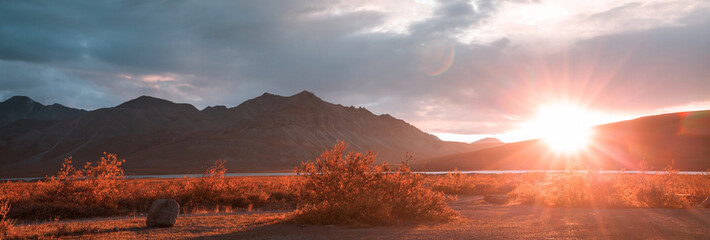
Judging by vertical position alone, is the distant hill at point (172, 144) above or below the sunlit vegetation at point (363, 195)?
above

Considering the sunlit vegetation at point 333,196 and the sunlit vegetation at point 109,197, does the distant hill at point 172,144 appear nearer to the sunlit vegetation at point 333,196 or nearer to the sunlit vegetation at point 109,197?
the sunlit vegetation at point 109,197

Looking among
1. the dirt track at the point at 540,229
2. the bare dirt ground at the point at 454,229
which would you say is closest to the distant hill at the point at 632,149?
the dirt track at the point at 540,229

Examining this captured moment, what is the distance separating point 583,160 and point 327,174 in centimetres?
7852

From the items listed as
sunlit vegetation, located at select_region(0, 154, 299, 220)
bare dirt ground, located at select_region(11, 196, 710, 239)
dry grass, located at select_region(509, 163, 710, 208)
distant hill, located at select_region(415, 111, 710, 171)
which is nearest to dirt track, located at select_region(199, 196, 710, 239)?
bare dirt ground, located at select_region(11, 196, 710, 239)

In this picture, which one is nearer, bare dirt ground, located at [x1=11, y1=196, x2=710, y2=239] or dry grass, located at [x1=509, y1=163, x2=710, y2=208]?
bare dirt ground, located at [x1=11, y1=196, x2=710, y2=239]

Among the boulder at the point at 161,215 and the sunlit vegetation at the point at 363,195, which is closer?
the boulder at the point at 161,215

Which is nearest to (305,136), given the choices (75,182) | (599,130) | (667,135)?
(599,130)

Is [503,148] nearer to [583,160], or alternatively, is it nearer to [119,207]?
[583,160]

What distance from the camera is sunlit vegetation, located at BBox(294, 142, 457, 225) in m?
13.2

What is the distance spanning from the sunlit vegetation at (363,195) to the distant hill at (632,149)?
65.9 metres

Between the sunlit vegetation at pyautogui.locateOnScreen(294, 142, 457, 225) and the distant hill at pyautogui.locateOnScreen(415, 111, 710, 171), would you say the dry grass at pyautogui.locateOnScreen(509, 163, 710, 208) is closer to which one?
the sunlit vegetation at pyautogui.locateOnScreen(294, 142, 457, 225)

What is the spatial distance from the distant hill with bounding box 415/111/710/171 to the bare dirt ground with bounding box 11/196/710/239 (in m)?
64.5

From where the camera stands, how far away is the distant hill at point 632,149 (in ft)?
245

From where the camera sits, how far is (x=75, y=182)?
19938 millimetres
